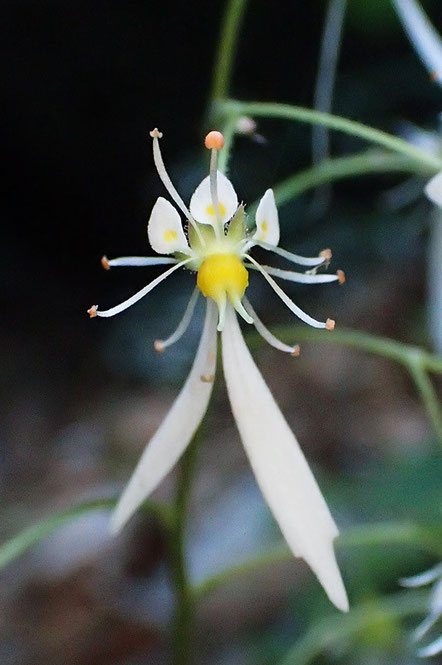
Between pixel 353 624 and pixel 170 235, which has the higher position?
pixel 170 235

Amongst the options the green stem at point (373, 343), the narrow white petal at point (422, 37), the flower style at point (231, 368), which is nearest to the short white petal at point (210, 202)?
the flower style at point (231, 368)

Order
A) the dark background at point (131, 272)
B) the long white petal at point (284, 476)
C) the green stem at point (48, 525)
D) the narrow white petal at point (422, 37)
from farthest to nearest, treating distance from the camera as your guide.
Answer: the dark background at point (131, 272)
the narrow white petal at point (422, 37)
the green stem at point (48, 525)
the long white petal at point (284, 476)

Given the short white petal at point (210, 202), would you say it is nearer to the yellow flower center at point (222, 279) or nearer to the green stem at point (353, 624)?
the yellow flower center at point (222, 279)

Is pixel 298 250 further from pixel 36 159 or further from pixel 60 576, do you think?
pixel 60 576

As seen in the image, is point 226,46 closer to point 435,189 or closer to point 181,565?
point 435,189

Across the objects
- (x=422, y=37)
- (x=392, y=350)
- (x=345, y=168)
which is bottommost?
(x=392, y=350)

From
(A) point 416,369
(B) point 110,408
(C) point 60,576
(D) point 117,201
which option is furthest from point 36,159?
(A) point 416,369

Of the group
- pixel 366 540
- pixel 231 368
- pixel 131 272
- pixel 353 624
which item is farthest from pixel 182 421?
pixel 131 272
